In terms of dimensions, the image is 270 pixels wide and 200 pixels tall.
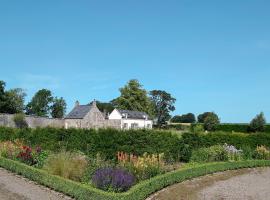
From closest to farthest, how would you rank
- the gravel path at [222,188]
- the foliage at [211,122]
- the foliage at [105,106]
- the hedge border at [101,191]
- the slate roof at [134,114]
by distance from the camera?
the hedge border at [101,191] < the gravel path at [222,188] < the foliage at [211,122] < the slate roof at [134,114] < the foliage at [105,106]

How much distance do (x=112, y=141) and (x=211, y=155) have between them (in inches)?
209

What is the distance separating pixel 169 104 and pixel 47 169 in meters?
99.9

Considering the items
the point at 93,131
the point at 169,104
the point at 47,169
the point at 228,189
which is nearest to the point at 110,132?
the point at 93,131

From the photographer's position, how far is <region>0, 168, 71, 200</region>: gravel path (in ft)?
43.2

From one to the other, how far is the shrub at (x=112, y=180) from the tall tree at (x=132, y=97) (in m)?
76.8

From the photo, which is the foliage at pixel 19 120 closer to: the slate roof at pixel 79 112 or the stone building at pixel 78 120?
the stone building at pixel 78 120

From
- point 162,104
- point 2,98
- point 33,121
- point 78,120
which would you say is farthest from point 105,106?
point 33,121

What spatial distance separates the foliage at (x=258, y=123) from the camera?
65500 millimetres

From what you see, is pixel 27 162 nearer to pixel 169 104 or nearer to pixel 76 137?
pixel 76 137

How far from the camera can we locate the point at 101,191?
12469mm

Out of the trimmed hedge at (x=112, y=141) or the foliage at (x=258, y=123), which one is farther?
the foliage at (x=258, y=123)

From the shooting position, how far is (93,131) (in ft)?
79.6

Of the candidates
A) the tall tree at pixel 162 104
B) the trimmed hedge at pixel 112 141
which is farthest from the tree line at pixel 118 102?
the trimmed hedge at pixel 112 141

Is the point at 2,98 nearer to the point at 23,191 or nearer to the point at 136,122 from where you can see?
the point at 136,122
